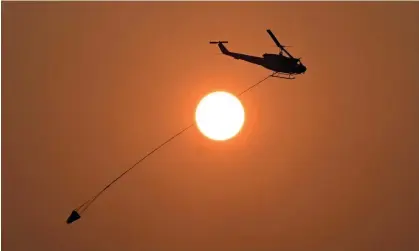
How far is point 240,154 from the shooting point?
5.85ft

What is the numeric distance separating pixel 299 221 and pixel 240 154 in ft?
1.34

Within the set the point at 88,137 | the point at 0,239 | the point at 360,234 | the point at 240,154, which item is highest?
the point at 88,137

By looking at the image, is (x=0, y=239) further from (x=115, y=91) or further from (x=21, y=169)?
(x=115, y=91)

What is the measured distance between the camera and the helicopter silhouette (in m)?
1.75

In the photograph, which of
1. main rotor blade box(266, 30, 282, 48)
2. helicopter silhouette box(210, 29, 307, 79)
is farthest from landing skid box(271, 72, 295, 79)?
main rotor blade box(266, 30, 282, 48)

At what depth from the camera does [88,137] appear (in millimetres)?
1793

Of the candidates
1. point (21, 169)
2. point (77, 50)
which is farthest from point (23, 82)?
point (21, 169)

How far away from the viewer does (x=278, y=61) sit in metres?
1.75

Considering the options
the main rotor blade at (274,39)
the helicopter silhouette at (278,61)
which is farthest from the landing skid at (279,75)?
the main rotor blade at (274,39)

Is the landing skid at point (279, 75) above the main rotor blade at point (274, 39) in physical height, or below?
below

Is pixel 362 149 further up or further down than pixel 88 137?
further down

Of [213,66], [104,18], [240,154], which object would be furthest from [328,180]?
[104,18]

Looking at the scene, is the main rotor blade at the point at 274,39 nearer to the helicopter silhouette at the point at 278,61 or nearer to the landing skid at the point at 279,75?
the helicopter silhouette at the point at 278,61

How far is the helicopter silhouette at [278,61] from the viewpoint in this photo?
175cm
